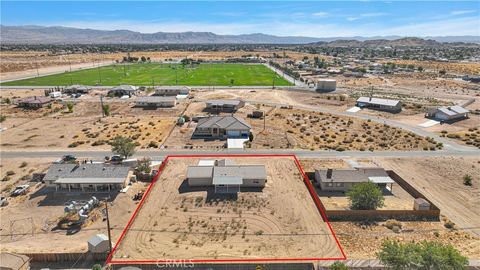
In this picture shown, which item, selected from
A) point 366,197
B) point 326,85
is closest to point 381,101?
point 326,85

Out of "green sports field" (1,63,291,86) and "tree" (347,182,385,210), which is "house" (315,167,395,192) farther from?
"green sports field" (1,63,291,86)

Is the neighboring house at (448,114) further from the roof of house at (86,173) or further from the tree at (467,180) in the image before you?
the roof of house at (86,173)

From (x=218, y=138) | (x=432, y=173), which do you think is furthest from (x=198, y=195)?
(x=432, y=173)

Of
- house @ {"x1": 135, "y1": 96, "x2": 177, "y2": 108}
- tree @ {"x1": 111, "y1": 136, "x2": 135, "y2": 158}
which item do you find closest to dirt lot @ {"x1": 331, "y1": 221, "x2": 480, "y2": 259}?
tree @ {"x1": 111, "y1": 136, "x2": 135, "y2": 158}

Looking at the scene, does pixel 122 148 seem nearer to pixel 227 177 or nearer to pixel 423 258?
pixel 227 177

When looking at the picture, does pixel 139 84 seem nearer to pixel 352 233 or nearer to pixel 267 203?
pixel 267 203
